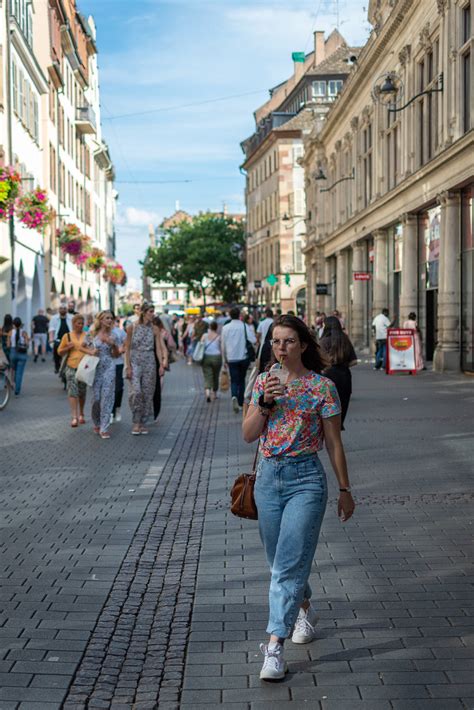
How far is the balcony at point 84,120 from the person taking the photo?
6025cm

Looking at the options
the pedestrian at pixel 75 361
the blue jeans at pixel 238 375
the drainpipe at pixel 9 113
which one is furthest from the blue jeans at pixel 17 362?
the drainpipe at pixel 9 113

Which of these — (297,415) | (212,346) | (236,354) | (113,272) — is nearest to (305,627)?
(297,415)

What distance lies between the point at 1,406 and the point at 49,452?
6114mm

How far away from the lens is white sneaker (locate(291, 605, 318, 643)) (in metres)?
5.09

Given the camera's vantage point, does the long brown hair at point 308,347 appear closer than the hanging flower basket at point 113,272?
Yes

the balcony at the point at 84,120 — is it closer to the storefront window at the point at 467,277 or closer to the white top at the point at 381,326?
the white top at the point at 381,326

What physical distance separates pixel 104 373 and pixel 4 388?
4354 millimetres

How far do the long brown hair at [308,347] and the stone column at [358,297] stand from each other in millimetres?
37145

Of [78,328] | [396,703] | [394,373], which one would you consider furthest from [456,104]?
[396,703]

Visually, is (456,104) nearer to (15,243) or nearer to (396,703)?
(15,243)

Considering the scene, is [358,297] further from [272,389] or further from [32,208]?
[272,389]

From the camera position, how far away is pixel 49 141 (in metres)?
46.7

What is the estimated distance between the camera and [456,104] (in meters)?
25.0

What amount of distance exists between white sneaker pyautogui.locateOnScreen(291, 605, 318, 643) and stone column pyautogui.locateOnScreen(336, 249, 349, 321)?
4176 centimetres
